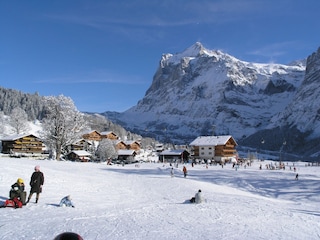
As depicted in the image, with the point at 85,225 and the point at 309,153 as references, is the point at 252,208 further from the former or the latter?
the point at 309,153

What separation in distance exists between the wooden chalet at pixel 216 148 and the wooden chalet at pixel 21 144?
→ 155 ft

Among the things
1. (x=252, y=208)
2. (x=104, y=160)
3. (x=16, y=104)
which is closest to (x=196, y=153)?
(x=104, y=160)

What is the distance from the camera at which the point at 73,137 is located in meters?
53.5

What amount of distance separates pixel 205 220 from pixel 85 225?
5.49 m

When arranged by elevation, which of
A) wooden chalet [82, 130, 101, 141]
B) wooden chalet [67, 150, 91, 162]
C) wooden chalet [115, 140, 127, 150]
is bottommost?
wooden chalet [67, 150, 91, 162]

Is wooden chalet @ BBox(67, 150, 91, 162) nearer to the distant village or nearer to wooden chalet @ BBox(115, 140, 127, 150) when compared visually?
the distant village

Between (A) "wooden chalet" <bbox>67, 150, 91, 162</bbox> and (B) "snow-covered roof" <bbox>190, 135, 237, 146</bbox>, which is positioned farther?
(B) "snow-covered roof" <bbox>190, 135, 237, 146</bbox>

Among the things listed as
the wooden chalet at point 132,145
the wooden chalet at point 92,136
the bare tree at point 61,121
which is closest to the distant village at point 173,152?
the wooden chalet at point 132,145

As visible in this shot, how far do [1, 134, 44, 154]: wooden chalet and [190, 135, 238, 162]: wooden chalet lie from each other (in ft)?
155

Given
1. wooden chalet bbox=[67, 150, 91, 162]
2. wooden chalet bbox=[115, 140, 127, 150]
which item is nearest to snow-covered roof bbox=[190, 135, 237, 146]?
wooden chalet bbox=[115, 140, 127, 150]

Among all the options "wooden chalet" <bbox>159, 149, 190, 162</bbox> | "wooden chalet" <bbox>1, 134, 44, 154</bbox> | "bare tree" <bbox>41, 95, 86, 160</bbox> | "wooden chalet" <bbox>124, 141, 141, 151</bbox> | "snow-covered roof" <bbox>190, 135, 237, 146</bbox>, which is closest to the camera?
"bare tree" <bbox>41, 95, 86, 160</bbox>

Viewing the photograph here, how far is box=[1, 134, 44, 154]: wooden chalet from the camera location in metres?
70.9

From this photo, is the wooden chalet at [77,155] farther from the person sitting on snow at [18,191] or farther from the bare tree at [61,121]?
the person sitting on snow at [18,191]

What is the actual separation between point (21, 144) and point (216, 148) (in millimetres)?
54139
